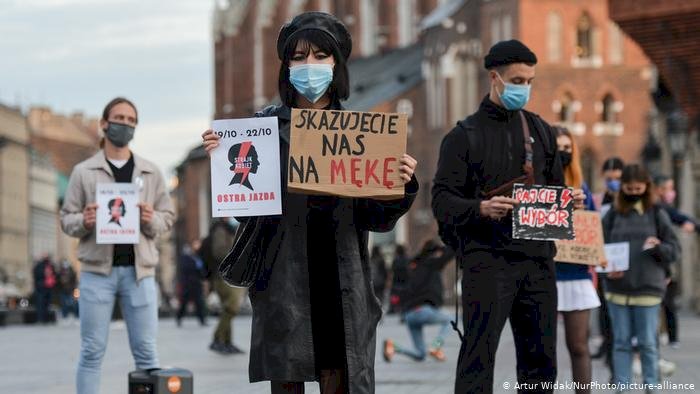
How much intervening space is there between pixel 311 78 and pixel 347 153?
0.34 m

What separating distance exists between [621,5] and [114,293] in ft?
87.0

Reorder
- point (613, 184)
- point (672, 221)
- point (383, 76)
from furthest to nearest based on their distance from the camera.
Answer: point (383, 76), point (672, 221), point (613, 184)

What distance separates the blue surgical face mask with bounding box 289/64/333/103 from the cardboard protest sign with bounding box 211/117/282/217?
8.6 inches

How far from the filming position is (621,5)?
36.1m

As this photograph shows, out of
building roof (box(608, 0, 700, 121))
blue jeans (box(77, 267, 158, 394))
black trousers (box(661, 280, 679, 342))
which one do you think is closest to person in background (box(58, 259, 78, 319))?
building roof (box(608, 0, 700, 121))

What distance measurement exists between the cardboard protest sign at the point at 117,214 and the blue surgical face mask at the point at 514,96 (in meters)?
3.04

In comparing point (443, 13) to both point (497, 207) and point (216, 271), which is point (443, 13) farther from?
point (497, 207)

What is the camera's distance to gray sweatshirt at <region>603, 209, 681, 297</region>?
12508 millimetres

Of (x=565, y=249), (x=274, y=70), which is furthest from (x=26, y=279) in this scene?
(x=565, y=249)

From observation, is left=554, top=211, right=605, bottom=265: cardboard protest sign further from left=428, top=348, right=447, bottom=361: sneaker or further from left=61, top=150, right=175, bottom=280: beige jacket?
left=428, top=348, right=447, bottom=361: sneaker

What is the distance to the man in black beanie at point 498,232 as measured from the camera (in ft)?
27.7

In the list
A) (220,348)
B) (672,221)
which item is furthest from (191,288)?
(672,221)

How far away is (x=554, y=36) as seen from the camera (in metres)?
70.4

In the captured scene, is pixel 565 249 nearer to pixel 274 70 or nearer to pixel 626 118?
pixel 626 118
